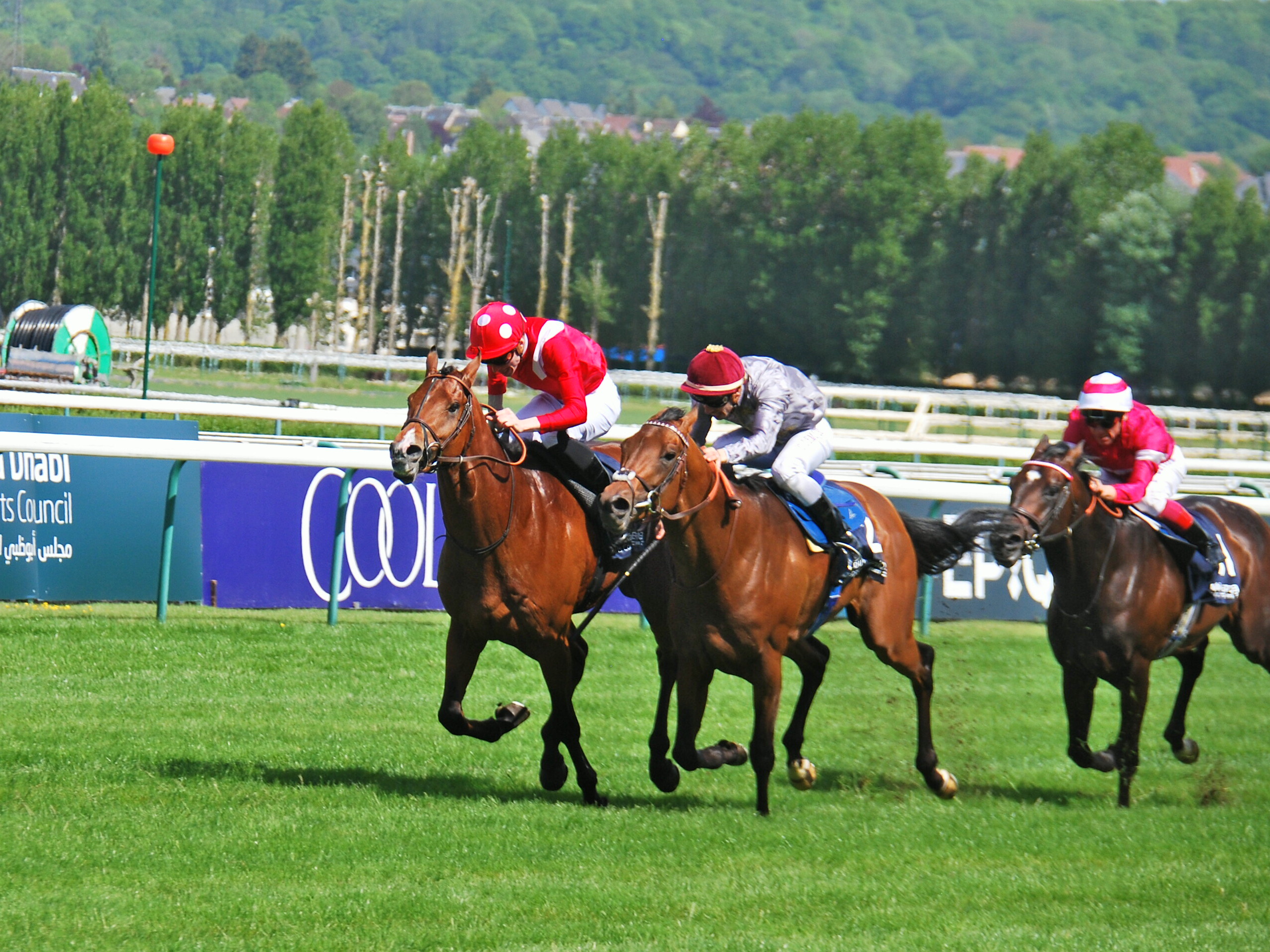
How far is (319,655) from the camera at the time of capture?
331 inches

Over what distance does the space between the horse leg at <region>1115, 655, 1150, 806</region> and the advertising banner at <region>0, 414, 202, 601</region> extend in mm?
5420

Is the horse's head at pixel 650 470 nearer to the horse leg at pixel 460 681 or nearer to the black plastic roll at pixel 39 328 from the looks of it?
the horse leg at pixel 460 681

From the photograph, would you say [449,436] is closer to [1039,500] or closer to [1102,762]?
[1039,500]

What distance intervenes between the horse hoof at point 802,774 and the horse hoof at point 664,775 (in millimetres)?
634

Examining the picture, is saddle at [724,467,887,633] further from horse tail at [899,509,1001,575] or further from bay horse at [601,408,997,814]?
horse tail at [899,509,1001,575]

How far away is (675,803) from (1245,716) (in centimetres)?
411

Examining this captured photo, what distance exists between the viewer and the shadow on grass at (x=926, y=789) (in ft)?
21.8

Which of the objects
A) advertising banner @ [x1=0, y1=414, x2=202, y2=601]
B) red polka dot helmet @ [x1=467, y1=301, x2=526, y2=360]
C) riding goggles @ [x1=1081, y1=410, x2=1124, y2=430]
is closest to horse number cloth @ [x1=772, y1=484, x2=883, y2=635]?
riding goggles @ [x1=1081, y1=410, x2=1124, y2=430]

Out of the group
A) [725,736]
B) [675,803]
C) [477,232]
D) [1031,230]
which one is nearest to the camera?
[675,803]

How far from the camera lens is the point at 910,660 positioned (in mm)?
6816

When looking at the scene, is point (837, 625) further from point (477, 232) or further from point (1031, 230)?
point (477, 232)

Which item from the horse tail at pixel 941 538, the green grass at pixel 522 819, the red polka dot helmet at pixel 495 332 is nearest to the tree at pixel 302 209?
the green grass at pixel 522 819

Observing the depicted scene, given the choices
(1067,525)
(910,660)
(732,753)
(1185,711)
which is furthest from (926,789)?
(1185,711)

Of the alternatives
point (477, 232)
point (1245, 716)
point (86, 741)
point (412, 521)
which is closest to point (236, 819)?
point (86, 741)
